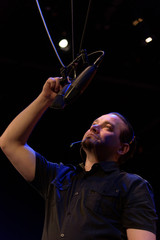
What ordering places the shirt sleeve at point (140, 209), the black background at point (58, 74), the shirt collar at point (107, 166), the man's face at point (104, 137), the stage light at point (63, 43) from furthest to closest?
the stage light at point (63, 43), the black background at point (58, 74), the man's face at point (104, 137), the shirt collar at point (107, 166), the shirt sleeve at point (140, 209)

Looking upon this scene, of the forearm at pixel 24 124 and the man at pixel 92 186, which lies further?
the forearm at pixel 24 124

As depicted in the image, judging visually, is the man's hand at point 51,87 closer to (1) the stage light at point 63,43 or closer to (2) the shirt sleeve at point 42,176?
(2) the shirt sleeve at point 42,176

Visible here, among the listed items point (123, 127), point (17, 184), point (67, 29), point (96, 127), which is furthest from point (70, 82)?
point (17, 184)

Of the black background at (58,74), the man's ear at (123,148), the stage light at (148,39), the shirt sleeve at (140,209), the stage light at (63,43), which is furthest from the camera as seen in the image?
the stage light at (63,43)

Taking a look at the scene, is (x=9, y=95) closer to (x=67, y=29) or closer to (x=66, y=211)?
(x=67, y=29)

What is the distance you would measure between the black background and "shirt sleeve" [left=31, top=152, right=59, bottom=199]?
171 cm

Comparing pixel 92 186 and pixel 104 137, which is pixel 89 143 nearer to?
pixel 104 137

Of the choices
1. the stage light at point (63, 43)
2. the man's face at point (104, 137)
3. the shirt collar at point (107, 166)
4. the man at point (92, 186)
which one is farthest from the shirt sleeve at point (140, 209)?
the stage light at point (63, 43)

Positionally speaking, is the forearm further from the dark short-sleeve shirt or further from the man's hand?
the dark short-sleeve shirt

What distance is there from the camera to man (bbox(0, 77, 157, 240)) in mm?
1255

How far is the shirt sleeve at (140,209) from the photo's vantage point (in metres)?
1.24

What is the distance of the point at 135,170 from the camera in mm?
4770

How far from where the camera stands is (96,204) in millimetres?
1323

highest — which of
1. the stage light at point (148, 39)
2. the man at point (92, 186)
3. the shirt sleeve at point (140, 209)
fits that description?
the stage light at point (148, 39)
